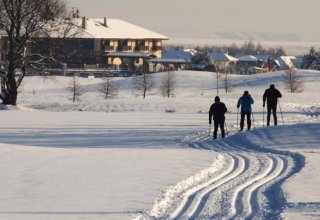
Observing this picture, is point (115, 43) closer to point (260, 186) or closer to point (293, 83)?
point (293, 83)

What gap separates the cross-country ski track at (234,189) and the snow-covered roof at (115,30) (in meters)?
96.0

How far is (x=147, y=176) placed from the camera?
15297mm

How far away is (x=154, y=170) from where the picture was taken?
1633 centimetres

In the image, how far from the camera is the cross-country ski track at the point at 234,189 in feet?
37.8

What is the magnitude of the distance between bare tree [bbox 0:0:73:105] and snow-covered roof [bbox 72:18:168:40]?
70.7 m

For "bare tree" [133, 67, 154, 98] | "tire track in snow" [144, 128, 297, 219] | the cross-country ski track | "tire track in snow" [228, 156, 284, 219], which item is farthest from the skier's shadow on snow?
"bare tree" [133, 67, 154, 98]

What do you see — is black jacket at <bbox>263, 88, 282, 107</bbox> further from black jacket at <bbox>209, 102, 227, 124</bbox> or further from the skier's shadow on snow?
the skier's shadow on snow

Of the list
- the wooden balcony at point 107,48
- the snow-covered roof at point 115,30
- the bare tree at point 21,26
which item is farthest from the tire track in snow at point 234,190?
the wooden balcony at point 107,48

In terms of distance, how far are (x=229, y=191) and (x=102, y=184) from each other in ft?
8.00

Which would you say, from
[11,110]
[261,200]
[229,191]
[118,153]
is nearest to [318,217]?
[261,200]

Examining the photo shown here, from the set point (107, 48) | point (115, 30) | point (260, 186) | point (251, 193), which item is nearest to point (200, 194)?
point (251, 193)

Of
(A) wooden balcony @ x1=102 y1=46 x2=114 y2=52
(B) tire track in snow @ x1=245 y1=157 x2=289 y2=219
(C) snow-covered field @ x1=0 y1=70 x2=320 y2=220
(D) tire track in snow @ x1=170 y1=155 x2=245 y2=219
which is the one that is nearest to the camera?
(D) tire track in snow @ x1=170 y1=155 x2=245 y2=219

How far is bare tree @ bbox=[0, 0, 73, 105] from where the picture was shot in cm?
4131

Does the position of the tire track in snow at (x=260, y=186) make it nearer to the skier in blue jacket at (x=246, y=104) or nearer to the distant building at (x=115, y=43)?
the skier in blue jacket at (x=246, y=104)
